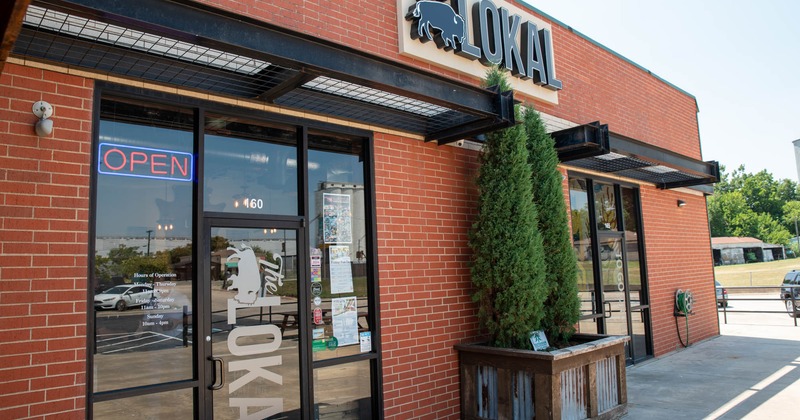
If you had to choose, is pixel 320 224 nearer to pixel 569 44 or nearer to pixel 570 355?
pixel 570 355

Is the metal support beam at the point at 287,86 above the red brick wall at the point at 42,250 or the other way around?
above

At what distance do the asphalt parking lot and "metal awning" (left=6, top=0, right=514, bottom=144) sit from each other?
4.32 m

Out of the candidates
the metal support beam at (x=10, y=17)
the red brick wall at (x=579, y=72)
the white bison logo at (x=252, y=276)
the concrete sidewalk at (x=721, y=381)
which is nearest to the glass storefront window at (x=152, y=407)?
the white bison logo at (x=252, y=276)

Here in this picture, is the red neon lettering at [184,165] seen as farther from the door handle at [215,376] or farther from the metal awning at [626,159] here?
the metal awning at [626,159]

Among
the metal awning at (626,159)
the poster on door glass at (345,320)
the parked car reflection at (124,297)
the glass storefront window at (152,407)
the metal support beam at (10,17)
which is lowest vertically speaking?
the glass storefront window at (152,407)

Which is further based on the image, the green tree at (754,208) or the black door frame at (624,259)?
the green tree at (754,208)

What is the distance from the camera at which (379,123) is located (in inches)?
231

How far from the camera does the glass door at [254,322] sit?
463 centimetres

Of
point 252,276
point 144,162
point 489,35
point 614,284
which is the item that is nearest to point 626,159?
point 614,284

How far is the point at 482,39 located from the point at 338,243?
3.45 meters

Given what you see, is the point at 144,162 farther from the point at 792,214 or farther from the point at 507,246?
the point at 792,214

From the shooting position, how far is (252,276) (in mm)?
4988

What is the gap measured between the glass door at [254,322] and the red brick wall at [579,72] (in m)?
2.06

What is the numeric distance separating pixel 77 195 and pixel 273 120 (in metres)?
1.85
